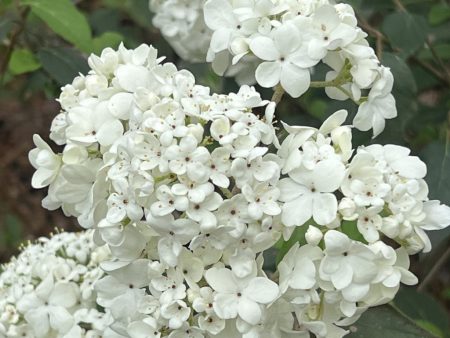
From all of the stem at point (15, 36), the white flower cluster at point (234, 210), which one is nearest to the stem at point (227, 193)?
the white flower cluster at point (234, 210)

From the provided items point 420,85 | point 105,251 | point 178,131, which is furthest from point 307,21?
point 420,85

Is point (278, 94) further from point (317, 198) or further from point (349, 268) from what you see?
point (349, 268)

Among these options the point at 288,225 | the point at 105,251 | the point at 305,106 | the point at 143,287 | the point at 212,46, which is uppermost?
the point at 212,46

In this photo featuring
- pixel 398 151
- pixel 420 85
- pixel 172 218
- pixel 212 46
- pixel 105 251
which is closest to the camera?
pixel 172 218

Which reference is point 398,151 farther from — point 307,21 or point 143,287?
point 143,287

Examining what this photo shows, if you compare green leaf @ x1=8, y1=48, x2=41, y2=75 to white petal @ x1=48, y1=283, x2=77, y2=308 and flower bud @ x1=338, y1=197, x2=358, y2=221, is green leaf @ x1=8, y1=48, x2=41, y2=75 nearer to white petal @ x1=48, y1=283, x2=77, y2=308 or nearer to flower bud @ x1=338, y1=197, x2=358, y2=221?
white petal @ x1=48, y1=283, x2=77, y2=308

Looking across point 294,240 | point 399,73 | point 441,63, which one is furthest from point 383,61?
point 294,240
